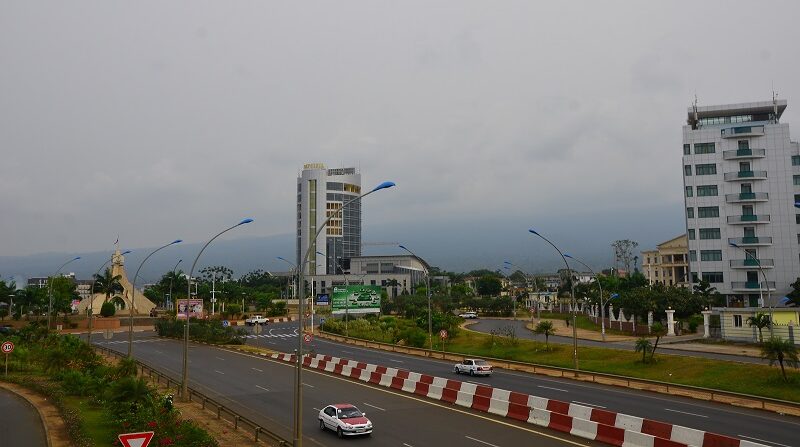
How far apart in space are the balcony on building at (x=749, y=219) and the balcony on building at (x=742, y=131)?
445 inches

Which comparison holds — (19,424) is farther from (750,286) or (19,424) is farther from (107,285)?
(750,286)

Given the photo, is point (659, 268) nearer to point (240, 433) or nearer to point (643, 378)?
point (643, 378)

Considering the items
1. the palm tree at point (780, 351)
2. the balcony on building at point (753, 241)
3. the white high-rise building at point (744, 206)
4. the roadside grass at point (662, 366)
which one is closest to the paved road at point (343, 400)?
the palm tree at point (780, 351)

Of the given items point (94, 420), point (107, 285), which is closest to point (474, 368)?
point (94, 420)

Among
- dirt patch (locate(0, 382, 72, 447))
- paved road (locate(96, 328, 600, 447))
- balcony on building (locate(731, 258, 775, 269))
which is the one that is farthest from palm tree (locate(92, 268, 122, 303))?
balcony on building (locate(731, 258, 775, 269))

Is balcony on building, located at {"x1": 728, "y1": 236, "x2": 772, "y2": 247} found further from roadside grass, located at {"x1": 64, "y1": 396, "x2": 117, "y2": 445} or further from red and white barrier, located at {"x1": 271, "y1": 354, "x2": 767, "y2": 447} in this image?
roadside grass, located at {"x1": 64, "y1": 396, "x2": 117, "y2": 445}

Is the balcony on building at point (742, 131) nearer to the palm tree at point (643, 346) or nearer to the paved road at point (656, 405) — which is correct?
the palm tree at point (643, 346)

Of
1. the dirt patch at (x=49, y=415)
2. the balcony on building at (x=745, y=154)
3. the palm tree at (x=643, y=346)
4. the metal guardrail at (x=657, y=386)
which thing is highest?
the balcony on building at (x=745, y=154)

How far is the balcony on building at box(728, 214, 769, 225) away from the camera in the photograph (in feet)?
286

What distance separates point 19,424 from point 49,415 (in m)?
1.96

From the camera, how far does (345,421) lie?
25.8 meters

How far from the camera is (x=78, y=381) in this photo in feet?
116

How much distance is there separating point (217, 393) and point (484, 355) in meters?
28.1

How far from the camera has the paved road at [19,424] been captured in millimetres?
24359
